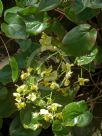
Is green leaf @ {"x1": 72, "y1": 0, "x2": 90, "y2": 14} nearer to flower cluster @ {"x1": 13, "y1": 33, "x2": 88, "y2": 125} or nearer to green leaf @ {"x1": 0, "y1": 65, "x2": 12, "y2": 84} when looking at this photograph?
flower cluster @ {"x1": 13, "y1": 33, "x2": 88, "y2": 125}

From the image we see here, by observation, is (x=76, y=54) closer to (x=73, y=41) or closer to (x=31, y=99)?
(x=73, y=41)

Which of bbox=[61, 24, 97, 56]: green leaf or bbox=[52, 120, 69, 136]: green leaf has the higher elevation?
bbox=[61, 24, 97, 56]: green leaf

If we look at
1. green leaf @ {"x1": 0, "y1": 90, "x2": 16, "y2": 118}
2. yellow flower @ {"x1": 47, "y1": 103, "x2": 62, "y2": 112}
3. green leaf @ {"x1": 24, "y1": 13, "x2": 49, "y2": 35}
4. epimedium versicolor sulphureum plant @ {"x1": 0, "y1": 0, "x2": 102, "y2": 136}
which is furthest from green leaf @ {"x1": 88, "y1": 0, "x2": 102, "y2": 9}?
green leaf @ {"x1": 0, "y1": 90, "x2": 16, "y2": 118}

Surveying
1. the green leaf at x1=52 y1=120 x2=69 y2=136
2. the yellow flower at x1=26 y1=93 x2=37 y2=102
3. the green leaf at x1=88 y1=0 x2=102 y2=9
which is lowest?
the green leaf at x1=52 y1=120 x2=69 y2=136

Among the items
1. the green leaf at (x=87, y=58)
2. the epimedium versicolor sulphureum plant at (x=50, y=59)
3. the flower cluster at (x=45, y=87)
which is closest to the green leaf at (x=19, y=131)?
the epimedium versicolor sulphureum plant at (x=50, y=59)

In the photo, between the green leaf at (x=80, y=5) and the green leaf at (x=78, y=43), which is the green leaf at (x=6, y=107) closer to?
the green leaf at (x=78, y=43)

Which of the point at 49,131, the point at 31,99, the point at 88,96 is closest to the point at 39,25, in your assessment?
the point at 31,99

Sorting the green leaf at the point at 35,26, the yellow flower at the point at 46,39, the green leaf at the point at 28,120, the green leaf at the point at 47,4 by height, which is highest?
the green leaf at the point at 47,4

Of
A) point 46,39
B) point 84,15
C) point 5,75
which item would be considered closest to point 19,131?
point 5,75
